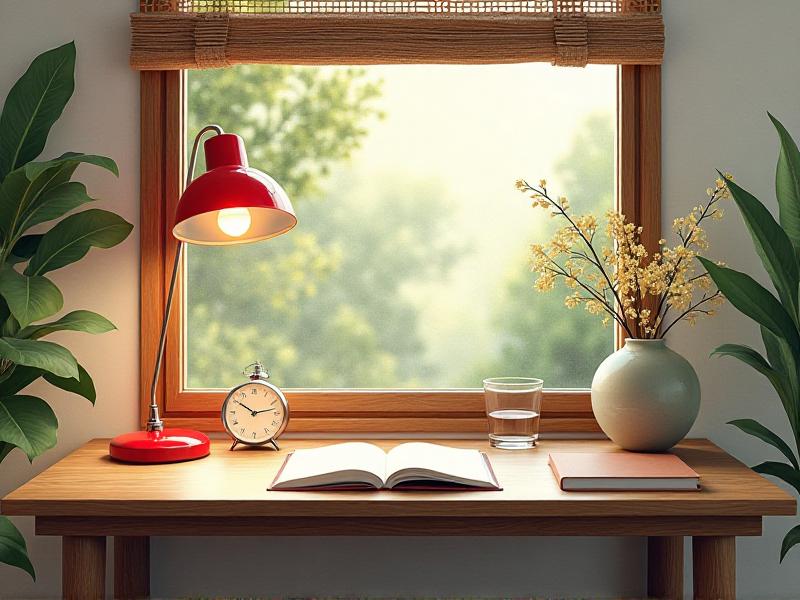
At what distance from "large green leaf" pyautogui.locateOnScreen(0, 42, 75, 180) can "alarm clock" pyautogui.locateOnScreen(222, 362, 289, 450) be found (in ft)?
2.46

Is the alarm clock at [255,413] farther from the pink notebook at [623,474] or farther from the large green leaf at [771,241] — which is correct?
the large green leaf at [771,241]

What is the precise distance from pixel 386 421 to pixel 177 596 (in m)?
0.71

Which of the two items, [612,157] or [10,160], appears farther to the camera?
[612,157]

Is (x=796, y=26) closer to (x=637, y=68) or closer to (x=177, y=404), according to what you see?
(x=637, y=68)

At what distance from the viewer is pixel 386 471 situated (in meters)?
1.78

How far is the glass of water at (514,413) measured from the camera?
2080 millimetres

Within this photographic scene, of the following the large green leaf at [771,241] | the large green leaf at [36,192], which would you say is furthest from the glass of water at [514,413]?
the large green leaf at [36,192]

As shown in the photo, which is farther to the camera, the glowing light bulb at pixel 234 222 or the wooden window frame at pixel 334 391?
the wooden window frame at pixel 334 391

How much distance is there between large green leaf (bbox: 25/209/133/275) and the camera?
6.68 ft

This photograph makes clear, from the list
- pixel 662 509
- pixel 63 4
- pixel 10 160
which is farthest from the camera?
pixel 63 4

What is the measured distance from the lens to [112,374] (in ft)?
7.34

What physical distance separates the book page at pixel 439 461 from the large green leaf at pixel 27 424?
0.75m

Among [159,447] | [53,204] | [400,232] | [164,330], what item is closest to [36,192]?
[53,204]

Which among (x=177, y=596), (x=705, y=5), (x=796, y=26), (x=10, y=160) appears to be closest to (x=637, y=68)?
(x=705, y=5)
